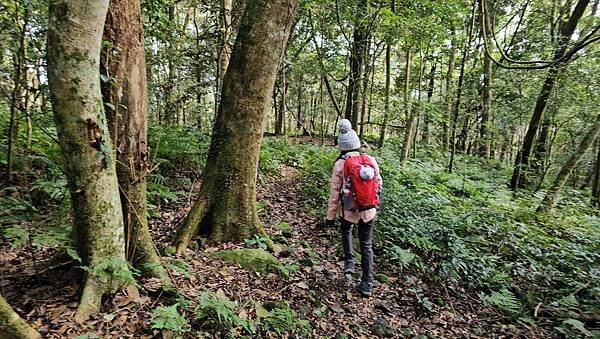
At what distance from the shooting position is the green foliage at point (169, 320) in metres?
2.85

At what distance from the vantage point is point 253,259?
4707 millimetres

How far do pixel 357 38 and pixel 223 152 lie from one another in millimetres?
9146

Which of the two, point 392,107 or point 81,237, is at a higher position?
point 392,107

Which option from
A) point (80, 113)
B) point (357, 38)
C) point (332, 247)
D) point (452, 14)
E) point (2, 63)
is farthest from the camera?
point (357, 38)

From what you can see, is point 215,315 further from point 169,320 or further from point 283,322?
point 283,322

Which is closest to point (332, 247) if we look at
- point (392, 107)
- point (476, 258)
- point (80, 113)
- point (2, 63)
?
point (476, 258)

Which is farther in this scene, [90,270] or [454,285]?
[454,285]

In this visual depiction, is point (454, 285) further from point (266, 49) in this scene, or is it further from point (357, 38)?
point (357, 38)

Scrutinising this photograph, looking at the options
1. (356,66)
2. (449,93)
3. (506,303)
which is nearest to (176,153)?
(506,303)

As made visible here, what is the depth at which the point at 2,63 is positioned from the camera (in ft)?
14.6

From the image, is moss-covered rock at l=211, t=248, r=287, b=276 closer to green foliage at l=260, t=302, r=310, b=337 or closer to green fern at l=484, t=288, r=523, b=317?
green foliage at l=260, t=302, r=310, b=337

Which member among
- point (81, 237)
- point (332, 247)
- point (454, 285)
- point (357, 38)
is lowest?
point (454, 285)

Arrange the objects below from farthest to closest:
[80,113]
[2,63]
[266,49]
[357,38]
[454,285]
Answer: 1. [357,38]
2. [454,285]
3. [266,49]
4. [2,63]
5. [80,113]

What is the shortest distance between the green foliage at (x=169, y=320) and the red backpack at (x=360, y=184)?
2794 mm
